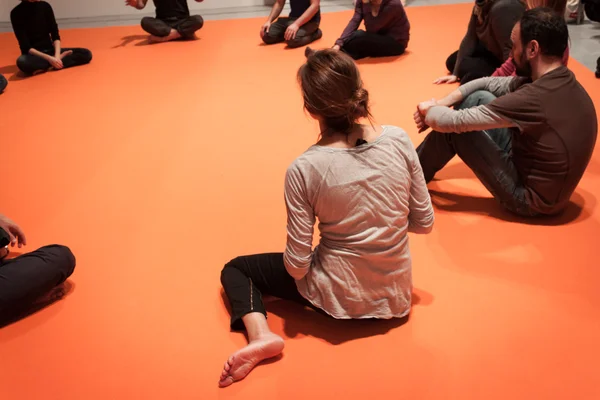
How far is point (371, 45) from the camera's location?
14.5 ft

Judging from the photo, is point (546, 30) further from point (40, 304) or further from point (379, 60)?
point (379, 60)

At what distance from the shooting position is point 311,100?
1.56 meters

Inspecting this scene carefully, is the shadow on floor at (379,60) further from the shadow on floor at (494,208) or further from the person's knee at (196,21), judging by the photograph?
the shadow on floor at (494,208)

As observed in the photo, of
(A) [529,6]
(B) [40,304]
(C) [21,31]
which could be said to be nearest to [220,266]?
(B) [40,304]

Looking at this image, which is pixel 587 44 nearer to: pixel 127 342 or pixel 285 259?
pixel 285 259

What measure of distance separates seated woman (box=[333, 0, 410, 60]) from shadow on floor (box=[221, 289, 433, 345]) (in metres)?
2.84

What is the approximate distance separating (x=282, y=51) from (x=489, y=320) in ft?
11.7

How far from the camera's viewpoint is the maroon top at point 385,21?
14.1 ft

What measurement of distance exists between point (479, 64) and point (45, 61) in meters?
3.41

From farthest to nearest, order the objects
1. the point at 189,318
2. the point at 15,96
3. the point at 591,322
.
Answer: the point at 15,96 → the point at 189,318 → the point at 591,322

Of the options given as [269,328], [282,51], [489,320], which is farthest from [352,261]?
[282,51]

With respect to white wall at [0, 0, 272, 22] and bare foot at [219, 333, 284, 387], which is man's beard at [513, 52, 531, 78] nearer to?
bare foot at [219, 333, 284, 387]

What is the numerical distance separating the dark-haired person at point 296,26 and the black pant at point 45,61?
151 cm

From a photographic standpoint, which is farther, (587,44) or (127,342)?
(587,44)
